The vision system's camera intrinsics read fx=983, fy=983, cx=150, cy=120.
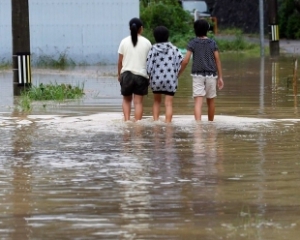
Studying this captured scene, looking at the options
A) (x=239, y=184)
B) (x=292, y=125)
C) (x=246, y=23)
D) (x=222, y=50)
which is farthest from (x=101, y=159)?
(x=246, y=23)

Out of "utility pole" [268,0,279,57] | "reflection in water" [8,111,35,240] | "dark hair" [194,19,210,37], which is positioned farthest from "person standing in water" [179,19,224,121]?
"utility pole" [268,0,279,57]

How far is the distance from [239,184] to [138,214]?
1.55 metres

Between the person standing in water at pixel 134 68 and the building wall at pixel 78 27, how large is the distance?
15.3 meters

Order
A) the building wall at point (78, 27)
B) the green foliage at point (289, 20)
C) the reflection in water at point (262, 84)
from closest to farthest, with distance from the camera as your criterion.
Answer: the reflection in water at point (262, 84)
the building wall at point (78, 27)
the green foliage at point (289, 20)

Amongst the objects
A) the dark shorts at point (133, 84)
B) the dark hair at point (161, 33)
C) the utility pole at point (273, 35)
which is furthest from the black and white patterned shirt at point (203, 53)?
the utility pole at point (273, 35)

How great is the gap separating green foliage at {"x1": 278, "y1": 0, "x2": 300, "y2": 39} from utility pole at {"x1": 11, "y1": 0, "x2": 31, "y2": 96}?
30489 mm

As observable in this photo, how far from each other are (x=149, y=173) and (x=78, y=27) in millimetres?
20294

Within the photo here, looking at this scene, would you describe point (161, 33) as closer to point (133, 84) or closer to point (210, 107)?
point (133, 84)

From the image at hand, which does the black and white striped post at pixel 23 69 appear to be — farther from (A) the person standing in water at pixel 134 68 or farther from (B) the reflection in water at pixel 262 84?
(A) the person standing in water at pixel 134 68

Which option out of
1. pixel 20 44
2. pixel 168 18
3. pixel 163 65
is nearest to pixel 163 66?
pixel 163 65

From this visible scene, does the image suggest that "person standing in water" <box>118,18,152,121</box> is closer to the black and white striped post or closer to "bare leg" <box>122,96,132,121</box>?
"bare leg" <box>122,96,132,121</box>

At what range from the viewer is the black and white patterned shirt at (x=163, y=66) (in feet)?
45.3

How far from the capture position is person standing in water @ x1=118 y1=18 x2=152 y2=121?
13.9 metres

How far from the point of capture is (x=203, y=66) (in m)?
13.9
